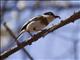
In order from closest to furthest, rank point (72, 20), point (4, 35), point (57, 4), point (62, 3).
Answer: point (72, 20) → point (57, 4) → point (62, 3) → point (4, 35)

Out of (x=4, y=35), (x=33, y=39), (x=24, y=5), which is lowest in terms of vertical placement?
(x=4, y=35)

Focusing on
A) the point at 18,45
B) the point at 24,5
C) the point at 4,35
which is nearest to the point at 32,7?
the point at 24,5

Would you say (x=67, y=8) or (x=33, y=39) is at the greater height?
(x=33, y=39)

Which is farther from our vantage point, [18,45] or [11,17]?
[11,17]

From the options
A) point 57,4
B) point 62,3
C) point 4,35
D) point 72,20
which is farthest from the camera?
point 4,35

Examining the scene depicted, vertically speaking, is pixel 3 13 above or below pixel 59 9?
above

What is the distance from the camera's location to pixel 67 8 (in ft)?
9.05

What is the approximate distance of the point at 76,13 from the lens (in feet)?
1.71

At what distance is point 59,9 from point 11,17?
60 cm

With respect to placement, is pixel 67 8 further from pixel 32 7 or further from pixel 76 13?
pixel 76 13

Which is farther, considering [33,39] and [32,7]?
[32,7]

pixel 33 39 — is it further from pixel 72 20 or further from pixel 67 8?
pixel 67 8

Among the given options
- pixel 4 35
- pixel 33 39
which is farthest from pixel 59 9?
pixel 33 39

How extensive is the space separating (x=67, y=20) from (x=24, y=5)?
7.88 feet
